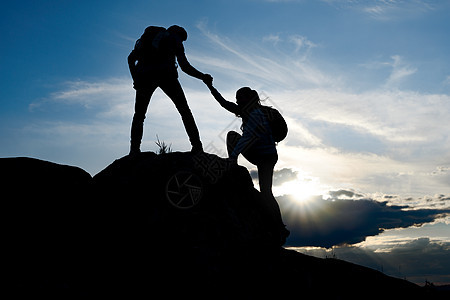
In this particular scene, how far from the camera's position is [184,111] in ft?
27.7

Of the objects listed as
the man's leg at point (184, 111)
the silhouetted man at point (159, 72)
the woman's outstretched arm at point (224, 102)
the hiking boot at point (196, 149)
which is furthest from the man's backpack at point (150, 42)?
the hiking boot at point (196, 149)

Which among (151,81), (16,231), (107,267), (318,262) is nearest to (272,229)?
(318,262)

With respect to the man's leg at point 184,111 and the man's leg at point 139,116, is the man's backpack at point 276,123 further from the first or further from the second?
the man's leg at point 139,116

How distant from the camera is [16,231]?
21.2 ft

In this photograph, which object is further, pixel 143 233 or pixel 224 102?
pixel 224 102

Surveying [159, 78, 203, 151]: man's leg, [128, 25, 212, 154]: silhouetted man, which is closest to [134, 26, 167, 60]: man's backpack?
[128, 25, 212, 154]: silhouetted man

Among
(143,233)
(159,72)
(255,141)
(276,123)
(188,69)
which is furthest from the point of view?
(188,69)

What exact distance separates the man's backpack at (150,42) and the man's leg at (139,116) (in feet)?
2.48

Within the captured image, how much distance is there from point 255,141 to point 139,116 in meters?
2.68

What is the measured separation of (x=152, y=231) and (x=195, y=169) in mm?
1501

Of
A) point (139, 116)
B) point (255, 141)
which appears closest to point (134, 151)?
point (139, 116)

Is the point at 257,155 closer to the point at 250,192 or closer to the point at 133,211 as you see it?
the point at 250,192

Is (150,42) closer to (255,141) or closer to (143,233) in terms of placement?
(255,141)

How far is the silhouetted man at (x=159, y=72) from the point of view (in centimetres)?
818
